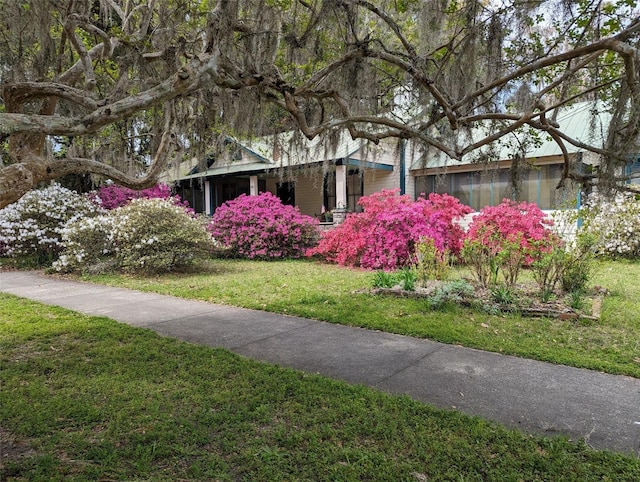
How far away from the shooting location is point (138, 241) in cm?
1009

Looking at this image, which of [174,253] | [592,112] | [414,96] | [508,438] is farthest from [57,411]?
[174,253]

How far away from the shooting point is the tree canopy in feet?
12.5

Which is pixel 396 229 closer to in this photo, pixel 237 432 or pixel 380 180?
pixel 380 180

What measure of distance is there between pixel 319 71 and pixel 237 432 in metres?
3.81

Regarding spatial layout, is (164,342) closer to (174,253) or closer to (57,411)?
(57,411)

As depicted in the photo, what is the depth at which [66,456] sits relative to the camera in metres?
2.74

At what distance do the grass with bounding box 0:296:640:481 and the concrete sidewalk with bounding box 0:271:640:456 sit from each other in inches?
10.6

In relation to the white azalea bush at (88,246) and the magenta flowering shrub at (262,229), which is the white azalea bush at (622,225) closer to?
the magenta flowering shrub at (262,229)

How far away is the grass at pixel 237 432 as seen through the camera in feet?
8.50

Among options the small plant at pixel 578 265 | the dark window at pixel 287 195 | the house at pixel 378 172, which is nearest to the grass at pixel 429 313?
the small plant at pixel 578 265

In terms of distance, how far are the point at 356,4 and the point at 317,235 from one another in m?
9.66

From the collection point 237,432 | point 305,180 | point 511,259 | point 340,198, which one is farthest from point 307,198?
point 237,432

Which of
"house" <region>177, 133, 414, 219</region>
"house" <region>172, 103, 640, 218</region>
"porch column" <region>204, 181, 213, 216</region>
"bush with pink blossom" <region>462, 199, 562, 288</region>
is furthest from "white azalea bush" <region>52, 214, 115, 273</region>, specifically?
"porch column" <region>204, 181, 213, 216</region>

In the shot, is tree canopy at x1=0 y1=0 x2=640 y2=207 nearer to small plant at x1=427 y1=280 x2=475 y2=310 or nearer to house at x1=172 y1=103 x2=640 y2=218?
house at x1=172 y1=103 x2=640 y2=218
